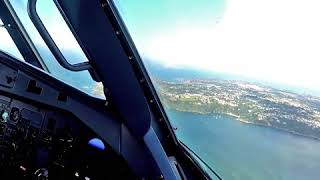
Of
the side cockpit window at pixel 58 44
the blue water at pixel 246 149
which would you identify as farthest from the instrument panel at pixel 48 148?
the blue water at pixel 246 149

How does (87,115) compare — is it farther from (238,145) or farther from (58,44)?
(238,145)

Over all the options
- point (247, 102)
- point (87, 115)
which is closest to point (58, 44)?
point (87, 115)

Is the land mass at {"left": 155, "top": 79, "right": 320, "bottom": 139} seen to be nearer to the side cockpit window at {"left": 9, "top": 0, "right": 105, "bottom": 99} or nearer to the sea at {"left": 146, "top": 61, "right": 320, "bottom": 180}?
the sea at {"left": 146, "top": 61, "right": 320, "bottom": 180}

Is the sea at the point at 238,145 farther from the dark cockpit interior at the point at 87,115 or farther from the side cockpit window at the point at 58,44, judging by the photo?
the side cockpit window at the point at 58,44

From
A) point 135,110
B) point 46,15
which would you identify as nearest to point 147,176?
point 135,110

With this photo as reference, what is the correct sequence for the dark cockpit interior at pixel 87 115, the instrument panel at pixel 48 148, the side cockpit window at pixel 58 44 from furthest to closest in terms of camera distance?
the instrument panel at pixel 48 148, the side cockpit window at pixel 58 44, the dark cockpit interior at pixel 87 115
